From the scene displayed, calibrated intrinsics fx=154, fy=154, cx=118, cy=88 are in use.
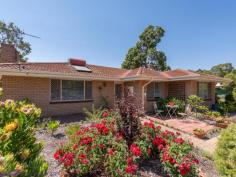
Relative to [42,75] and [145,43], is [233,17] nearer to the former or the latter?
[42,75]

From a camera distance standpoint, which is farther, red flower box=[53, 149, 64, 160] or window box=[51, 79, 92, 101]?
window box=[51, 79, 92, 101]

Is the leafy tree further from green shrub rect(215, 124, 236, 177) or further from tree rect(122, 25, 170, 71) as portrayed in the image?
green shrub rect(215, 124, 236, 177)

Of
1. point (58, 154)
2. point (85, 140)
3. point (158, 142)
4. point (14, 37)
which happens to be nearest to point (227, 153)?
point (158, 142)

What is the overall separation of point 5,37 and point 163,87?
34373 mm

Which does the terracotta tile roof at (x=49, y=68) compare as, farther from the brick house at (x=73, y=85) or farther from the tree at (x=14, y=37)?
the tree at (x=14, y=37)

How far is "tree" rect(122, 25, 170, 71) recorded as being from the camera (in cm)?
3091

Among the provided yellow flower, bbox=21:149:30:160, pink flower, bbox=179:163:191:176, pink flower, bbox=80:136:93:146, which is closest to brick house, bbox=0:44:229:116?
pink flower, bbox=80:136:93:146

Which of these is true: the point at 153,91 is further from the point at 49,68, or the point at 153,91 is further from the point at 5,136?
the point at 5,136

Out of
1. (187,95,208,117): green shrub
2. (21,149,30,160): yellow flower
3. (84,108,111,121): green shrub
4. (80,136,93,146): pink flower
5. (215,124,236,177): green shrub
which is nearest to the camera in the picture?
(21,149,30,160): yellow flower

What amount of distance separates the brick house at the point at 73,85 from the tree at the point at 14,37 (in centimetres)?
2410

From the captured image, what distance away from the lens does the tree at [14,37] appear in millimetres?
31659

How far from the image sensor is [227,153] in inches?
138

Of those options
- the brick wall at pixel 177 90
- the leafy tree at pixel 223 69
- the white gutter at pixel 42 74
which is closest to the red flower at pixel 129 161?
the white gutter at pixel 42 74

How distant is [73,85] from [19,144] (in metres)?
10.6
